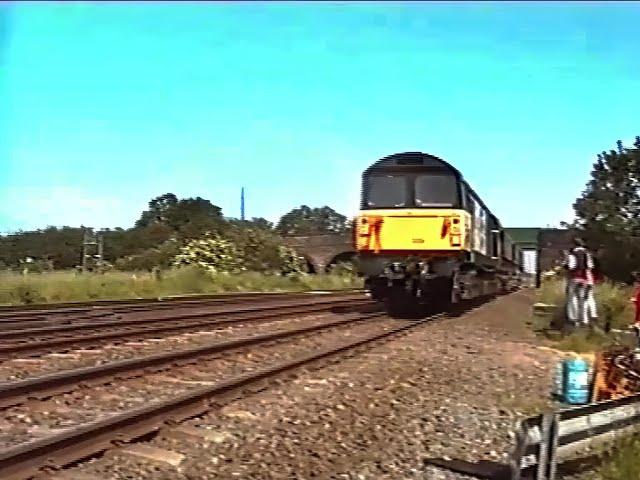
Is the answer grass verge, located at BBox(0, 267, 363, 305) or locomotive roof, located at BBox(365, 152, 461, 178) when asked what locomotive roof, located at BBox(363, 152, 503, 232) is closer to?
locomotive roof, located at BBox(365, 152, 461, 178)

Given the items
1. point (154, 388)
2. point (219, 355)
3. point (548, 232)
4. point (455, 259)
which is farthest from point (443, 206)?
point (548, 232)

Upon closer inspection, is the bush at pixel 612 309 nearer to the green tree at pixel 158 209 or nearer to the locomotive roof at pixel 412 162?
the locomotive roof at pixel 412 162

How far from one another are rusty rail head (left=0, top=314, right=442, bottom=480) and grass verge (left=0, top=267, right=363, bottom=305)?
1908 cm

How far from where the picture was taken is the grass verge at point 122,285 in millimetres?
26969

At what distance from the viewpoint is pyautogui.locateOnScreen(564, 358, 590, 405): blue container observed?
331 inches

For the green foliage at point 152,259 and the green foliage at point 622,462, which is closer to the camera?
the green foliage at point 622,462

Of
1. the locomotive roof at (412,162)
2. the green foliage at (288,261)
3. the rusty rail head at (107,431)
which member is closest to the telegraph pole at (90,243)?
the green foliage at (288,261)

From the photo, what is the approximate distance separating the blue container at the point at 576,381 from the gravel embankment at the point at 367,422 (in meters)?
0.39

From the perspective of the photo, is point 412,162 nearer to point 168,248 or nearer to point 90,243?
point 90,243

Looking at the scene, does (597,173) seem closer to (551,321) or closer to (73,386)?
(551,321)

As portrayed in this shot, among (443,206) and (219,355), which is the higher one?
(443,206)

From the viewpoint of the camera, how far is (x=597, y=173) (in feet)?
185

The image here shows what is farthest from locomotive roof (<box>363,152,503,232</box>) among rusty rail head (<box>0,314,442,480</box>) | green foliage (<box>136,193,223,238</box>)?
green foliage (<box>136,193,223,238</box>)

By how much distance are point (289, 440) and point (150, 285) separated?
89.7ft
